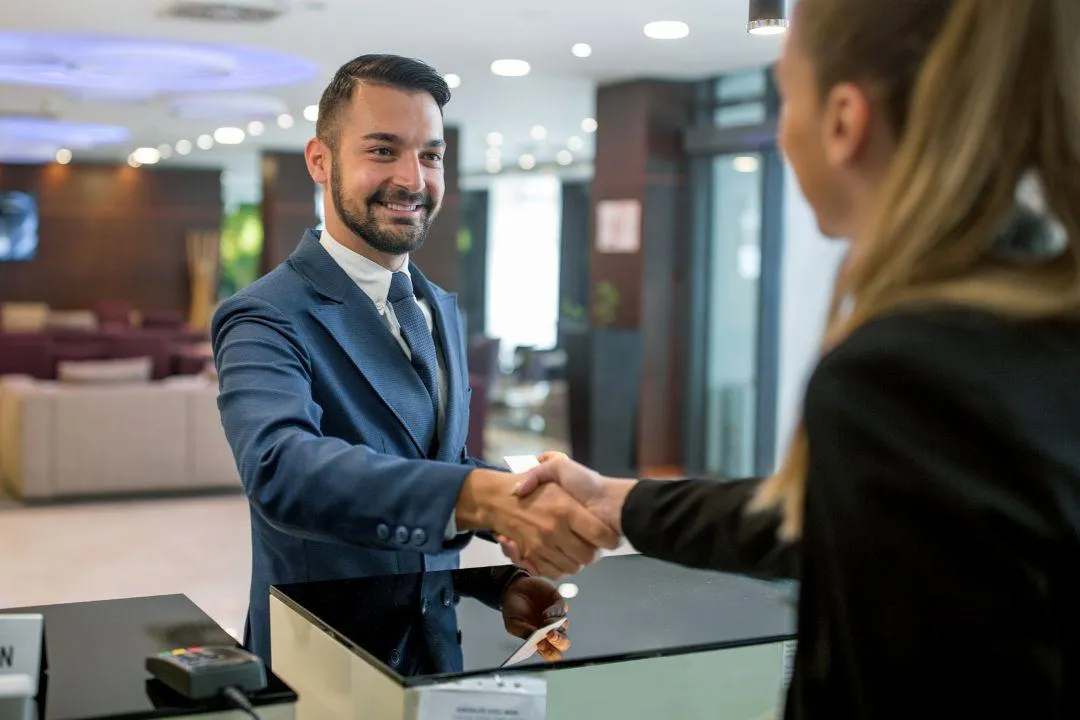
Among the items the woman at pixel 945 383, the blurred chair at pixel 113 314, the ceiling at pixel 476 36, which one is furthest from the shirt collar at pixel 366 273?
the blurred chair at pixel 113 314

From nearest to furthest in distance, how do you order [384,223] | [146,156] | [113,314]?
[384,223] → [113,314] → [146,156]

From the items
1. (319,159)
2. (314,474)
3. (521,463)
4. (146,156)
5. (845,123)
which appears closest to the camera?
(845,123)

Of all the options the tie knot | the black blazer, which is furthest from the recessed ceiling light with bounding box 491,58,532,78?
the black blazer

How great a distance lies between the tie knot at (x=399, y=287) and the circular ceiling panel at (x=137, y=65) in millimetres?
7705

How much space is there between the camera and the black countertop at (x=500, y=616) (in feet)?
4.64

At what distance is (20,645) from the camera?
1.33 meters

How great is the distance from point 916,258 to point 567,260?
20.8 meters

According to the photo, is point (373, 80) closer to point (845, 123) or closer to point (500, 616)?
point (500, 616)

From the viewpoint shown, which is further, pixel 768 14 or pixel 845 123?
pixel 768 14

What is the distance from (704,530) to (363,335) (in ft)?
2.77

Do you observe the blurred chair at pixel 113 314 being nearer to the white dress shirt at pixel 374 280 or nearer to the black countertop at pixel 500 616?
the white dress shirt at pixel 374 280

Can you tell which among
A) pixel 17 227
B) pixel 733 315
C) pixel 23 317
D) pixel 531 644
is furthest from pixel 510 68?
pixel 17 227

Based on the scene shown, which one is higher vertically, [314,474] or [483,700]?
[314,474]

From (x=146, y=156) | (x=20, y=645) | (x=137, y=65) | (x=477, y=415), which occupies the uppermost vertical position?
(x=146, y=156)
